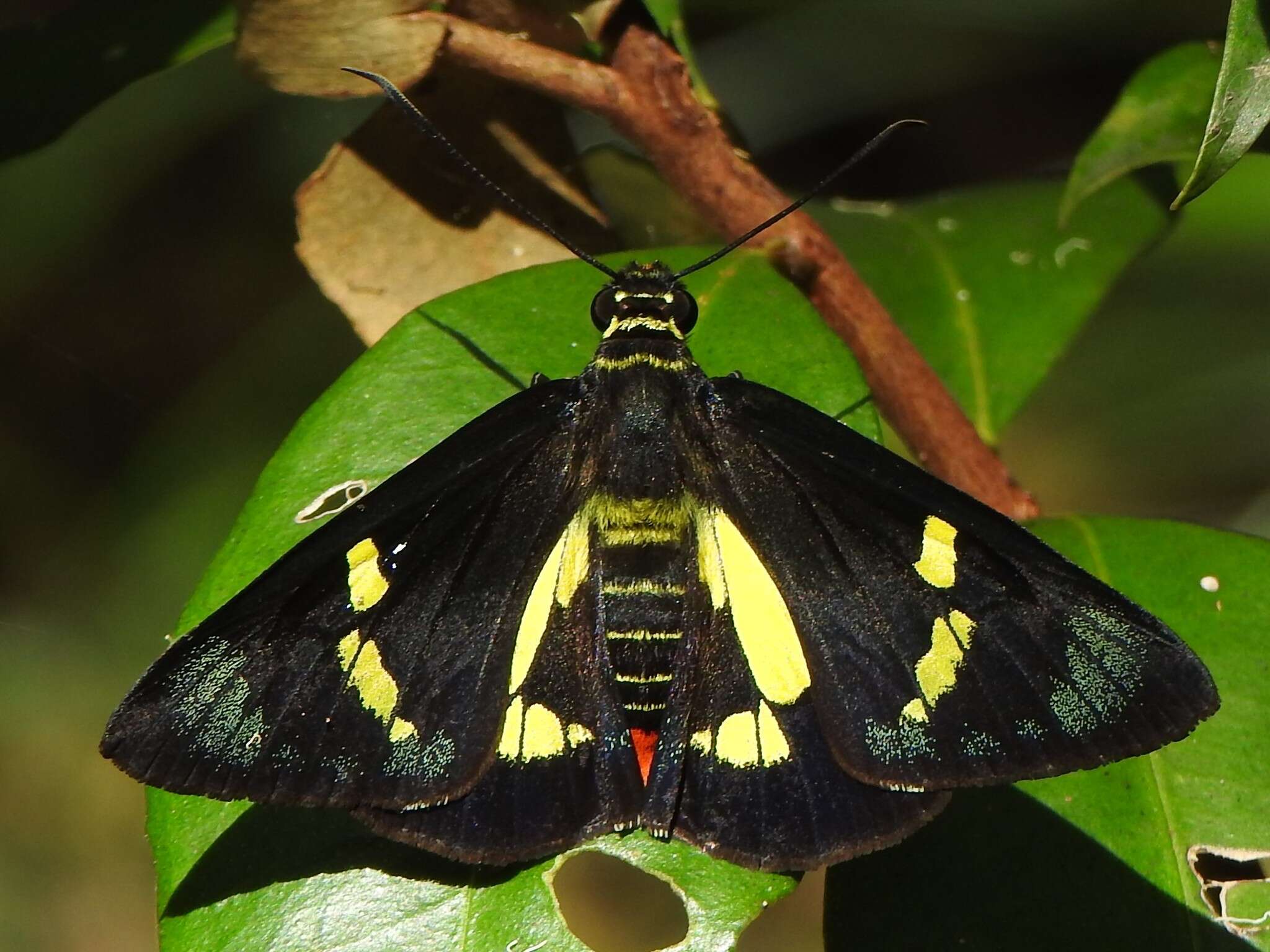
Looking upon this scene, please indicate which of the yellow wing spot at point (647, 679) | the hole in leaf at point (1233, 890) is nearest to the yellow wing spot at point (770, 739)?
the yellow wing spot at point (647, 679)

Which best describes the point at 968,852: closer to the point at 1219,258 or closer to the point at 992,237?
the point at 992,237

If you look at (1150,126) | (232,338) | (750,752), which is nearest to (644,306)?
(750,752)

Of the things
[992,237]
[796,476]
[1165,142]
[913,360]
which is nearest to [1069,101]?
[992,237]

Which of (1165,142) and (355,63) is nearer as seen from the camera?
(355,63)

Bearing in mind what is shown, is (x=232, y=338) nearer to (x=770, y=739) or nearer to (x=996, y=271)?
(x=996, y=271)

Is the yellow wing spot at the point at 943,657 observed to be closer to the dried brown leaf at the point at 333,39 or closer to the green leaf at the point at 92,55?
the dried brown leaf at the point at 333,39

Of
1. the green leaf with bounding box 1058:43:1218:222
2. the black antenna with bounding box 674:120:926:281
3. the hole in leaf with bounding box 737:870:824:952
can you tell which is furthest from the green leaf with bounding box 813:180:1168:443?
the hole in leaf with bounding box 737:870:824:952

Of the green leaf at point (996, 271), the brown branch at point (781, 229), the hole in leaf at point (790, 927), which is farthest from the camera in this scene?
the hole in leaf at point (790, 927)
